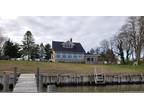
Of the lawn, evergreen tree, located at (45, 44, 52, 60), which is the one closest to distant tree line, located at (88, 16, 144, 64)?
the lawn

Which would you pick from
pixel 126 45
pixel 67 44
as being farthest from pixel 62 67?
pixel 126 45

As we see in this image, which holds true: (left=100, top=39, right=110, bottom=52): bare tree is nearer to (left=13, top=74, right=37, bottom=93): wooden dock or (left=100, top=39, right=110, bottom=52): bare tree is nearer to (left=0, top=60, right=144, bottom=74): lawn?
(left=0, top=60, right=144, bottom=74): lawn

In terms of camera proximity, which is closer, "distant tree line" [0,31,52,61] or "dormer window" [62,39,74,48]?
"distant tree line" [0,31,52,61]

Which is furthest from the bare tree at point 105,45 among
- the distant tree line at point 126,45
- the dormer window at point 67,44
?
the dormer window at point 67,44

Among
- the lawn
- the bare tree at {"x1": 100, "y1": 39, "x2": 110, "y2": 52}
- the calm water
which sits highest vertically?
the bare tree at {"x1": 100, "y1": 39, "x2": 110, "y2": 52}

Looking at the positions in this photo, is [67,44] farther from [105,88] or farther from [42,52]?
[105,88]

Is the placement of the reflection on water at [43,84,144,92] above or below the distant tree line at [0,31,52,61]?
below
